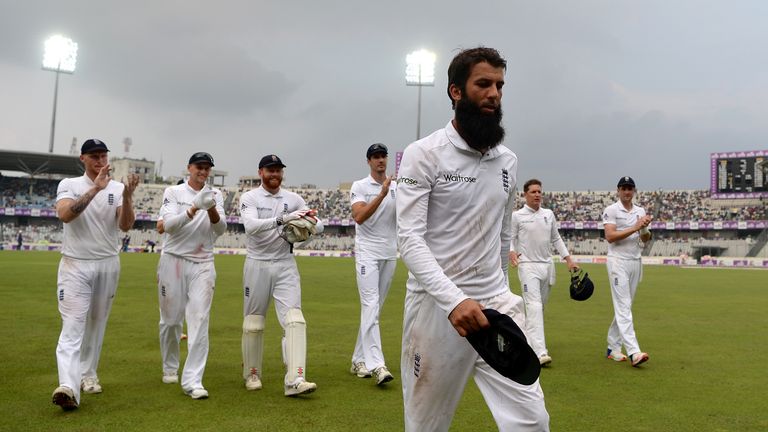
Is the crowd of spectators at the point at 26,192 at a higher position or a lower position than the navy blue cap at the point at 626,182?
higher

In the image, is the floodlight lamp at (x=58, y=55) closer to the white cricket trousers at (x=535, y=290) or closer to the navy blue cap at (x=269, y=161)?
the navy blue cap at (x=269, y=161)

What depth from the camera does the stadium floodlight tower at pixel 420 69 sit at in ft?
159

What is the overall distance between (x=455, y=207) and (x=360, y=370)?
15.2ft

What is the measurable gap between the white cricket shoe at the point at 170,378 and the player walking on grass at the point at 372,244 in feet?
7.07

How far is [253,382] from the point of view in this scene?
698cm

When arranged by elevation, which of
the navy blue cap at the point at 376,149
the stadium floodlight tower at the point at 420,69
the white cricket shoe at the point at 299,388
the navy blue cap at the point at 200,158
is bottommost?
the white cricket shoe at the point at 299,388

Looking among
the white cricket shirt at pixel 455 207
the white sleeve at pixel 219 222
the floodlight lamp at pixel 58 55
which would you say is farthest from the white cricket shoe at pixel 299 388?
the floodlight lamp at pixel 58 55

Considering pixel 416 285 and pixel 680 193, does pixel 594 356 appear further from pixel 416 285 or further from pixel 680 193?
pixel 680 193

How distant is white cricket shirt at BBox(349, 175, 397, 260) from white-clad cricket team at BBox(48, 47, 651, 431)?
0.06 feet

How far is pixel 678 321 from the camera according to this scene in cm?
1392

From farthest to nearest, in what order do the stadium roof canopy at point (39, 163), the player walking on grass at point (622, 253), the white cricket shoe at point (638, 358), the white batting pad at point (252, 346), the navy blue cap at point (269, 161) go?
the stadium roof canopy at point (39, 163)
the player walking on grass at point (622, 253)
the white cricket shoe at point (638, 358)
the navy blue cap at point (269, 161)
the white batting pad at point (252, 346)

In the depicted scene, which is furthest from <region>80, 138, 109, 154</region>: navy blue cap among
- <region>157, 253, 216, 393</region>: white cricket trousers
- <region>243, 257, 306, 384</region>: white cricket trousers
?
<region>243, 257, 306, 384</region>: white cricket trousers

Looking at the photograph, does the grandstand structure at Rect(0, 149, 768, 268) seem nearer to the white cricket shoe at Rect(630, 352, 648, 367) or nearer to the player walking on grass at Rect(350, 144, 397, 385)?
the white cricket shoe at Rect(630, 352, 648, 367)

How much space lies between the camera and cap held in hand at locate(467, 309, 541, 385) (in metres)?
3.00
